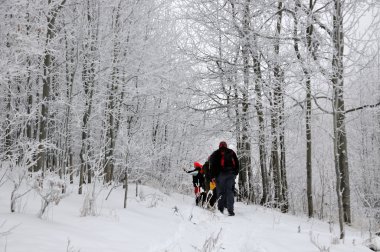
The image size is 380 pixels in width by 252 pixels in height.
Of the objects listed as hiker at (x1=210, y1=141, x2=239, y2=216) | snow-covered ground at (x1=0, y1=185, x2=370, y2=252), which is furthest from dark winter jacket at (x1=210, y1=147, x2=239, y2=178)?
snow-covered ground at (x1=0, y1=185, x2=370, y2=252)

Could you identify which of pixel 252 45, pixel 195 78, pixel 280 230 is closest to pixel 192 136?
pixel 195 78

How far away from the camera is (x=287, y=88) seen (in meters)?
7.16

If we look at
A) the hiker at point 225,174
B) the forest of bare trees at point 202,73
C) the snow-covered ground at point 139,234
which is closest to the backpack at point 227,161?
the hiker at point 225,174

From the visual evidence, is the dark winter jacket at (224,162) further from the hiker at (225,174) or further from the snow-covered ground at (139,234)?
the snow-covered ground at (139,234)

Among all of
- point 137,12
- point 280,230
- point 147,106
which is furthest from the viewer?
point 147,106

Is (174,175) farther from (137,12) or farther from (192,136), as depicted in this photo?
(137,12)

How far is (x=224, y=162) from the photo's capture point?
777 centimetres

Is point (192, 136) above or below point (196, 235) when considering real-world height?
above

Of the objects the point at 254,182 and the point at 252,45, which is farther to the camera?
the point at 254,182

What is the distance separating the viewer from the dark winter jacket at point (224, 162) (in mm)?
7746

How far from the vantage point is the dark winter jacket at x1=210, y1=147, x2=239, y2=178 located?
25.4ft

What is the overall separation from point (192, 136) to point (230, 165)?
115 inches

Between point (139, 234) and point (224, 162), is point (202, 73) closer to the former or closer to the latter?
point (224, 162)

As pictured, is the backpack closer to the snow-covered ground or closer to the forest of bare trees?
the forest of bare trees
